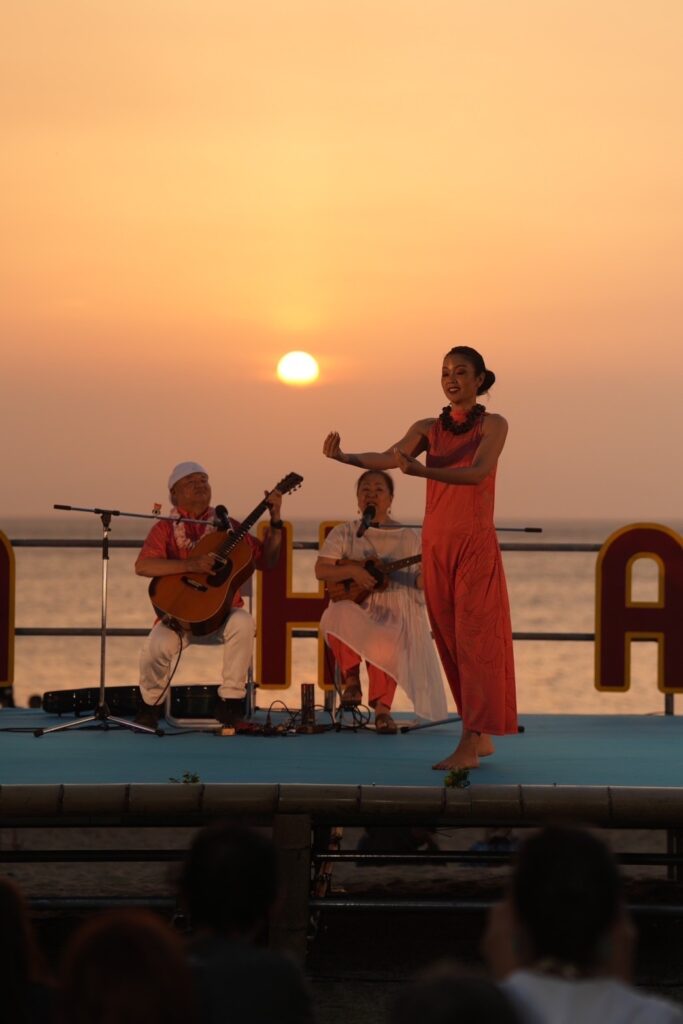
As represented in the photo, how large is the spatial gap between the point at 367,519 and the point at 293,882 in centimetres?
282

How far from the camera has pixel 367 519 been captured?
802 centimetres

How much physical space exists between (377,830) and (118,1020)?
7512 mm

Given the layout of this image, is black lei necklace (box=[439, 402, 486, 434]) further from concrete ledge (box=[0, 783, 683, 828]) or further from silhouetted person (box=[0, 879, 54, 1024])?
silhouetted person (box=[0, 879, 54, 1024])

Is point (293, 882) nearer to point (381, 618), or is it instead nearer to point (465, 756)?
point (465, 756)

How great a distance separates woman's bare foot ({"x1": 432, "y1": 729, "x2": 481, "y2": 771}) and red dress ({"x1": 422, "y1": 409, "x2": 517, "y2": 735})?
0.05m

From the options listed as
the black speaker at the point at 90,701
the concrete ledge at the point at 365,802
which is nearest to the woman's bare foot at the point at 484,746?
the concrete ledge at the point at 365,802

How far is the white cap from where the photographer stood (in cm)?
784

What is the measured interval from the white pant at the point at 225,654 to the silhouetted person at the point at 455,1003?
18.5 ft

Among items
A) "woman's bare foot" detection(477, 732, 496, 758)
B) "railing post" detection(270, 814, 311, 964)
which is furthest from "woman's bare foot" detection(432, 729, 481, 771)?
"railing post" detection(270, 814, 311, 964)

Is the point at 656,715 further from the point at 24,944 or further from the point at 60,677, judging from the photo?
the point at 60,677

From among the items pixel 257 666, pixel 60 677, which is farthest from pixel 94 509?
pixel 60 677

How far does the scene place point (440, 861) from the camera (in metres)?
5.64

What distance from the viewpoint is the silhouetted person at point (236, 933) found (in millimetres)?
2426

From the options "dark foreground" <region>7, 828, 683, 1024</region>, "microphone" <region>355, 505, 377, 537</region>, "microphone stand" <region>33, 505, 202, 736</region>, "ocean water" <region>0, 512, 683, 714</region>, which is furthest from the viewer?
"ocean water" <region>0, 512, 683, 714</region>
